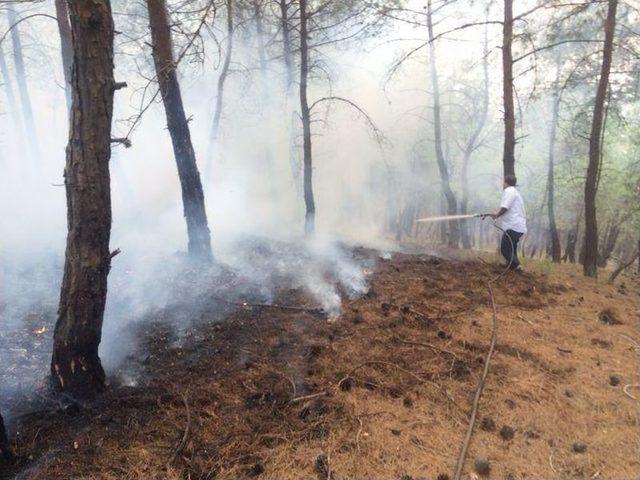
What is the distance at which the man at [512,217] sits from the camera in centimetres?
796

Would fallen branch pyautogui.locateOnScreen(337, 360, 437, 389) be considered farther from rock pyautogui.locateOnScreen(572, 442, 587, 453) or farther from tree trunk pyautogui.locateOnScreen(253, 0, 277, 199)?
tree trunk pyautogui.locateOnScreen(253, 0, 277, 199)

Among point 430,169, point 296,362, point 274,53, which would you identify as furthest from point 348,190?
point 296,362

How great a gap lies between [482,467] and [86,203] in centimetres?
404

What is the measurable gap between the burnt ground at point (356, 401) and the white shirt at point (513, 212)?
2168 millimetres

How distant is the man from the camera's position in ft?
26.1

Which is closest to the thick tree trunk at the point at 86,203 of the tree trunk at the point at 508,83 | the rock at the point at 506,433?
the rock at the point at 506,433

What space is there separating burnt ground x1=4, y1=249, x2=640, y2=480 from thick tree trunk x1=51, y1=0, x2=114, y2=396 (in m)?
0.42

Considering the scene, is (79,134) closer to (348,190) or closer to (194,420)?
(194,420)

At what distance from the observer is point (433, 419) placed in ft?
12.2

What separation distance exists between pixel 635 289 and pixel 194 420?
8.90m

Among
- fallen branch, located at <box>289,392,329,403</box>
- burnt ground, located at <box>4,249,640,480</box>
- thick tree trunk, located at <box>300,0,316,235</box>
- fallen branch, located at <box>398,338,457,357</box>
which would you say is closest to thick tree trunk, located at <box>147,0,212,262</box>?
burnt ground, located at <box>4,249,640,480</box>

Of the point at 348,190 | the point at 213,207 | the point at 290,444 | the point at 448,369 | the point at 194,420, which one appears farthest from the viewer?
the point at 348,190

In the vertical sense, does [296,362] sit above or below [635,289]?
above

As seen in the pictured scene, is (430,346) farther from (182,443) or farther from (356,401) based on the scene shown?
(182,443)
